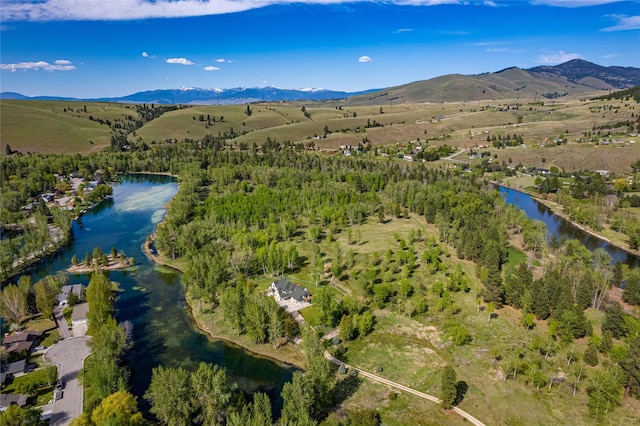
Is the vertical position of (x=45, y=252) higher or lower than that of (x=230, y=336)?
higher

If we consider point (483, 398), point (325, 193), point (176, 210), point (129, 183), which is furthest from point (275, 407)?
point (129, 183)

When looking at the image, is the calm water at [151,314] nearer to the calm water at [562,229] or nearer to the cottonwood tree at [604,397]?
the cottonwood tree at [604,397]

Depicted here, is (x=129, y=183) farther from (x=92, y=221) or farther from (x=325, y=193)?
(x=325, y=193)

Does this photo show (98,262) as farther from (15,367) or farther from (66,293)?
(15,367)

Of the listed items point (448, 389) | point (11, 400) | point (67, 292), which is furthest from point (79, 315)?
point (448, 389)

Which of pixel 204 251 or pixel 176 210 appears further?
pixel 176 210

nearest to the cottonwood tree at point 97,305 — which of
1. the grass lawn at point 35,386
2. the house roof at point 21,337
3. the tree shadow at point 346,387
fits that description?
the house roof at point 21,337
